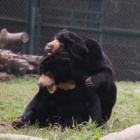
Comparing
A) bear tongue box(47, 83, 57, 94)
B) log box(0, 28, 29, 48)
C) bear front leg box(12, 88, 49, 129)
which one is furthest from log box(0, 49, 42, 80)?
bear tongue box(47, 83, 57, 94)

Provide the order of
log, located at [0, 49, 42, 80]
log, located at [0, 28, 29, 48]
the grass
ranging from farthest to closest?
1. log, located at [0, 28, 29, 48]
2. log, located at [0, 49, 42, 80]
3. the grass

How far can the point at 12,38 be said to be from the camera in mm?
8055

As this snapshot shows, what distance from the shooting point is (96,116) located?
3.25 metres

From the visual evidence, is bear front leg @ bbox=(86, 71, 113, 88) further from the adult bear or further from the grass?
the grass

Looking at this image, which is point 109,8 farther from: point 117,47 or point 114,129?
point 114,129

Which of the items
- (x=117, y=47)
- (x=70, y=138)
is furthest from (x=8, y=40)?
(x=70, y=138)

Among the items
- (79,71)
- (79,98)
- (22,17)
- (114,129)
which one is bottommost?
(114,129)

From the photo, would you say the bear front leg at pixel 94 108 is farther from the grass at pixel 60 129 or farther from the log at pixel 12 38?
the log at pixel 12 38

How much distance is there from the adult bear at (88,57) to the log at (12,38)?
4832 millimetres

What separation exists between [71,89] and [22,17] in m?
5.72

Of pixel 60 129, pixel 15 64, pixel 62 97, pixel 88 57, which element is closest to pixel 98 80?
pixel 88 57

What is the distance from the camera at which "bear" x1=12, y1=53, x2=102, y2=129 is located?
10.5 feet

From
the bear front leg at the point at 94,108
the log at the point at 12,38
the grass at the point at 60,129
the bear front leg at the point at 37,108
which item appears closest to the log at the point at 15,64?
the log at the point at 12,38

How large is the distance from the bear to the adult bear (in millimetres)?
51
